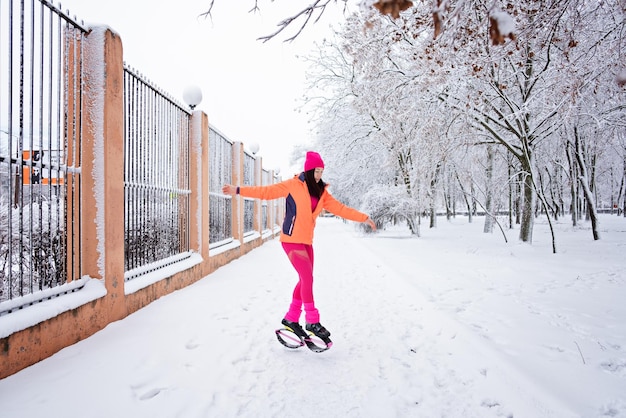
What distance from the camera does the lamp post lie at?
6266mm

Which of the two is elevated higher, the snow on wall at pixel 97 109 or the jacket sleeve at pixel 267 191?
the snow on wall at pixel 97 109

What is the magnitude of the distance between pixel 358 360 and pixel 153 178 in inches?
149

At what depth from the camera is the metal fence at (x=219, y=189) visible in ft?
25.1

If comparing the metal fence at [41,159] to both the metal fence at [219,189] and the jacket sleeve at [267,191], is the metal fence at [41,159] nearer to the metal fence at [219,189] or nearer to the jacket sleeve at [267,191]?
the jacket sleeve at [267,191]

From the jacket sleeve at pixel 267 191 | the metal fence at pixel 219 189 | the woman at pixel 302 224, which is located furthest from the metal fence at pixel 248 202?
the woman at pixel 302 224

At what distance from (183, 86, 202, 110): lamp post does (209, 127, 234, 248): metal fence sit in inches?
45.9

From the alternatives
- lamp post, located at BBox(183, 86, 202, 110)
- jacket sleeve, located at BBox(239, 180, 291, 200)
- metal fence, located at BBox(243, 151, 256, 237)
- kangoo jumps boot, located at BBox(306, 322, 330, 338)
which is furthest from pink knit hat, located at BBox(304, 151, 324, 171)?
metal fence, located at BBox(243, 151, 256, 237)

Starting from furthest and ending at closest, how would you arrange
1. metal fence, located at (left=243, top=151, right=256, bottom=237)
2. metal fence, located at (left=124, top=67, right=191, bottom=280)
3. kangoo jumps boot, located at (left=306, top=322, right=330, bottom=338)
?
metal fence, located at (left=243, top=151, right=256, bottom=237), metal fence, located at (left=124, top=67, right=191, bottom=280), kangoo jumps boot, located at (left=306, top=322, right=330, bottom=338)

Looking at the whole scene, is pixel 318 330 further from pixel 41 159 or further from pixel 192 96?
pixel 192 96

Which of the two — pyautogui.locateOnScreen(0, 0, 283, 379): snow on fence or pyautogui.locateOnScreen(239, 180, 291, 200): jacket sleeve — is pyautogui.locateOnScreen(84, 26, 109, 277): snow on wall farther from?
pyautogui.locateOnScreen(239, 180, 291, 200): jacket sleeve

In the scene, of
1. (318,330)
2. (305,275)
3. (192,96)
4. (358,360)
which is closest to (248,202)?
(192,96)

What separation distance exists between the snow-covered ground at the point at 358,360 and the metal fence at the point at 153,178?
77 cm

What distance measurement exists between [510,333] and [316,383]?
7.87 ft

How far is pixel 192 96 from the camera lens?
20.7ft
